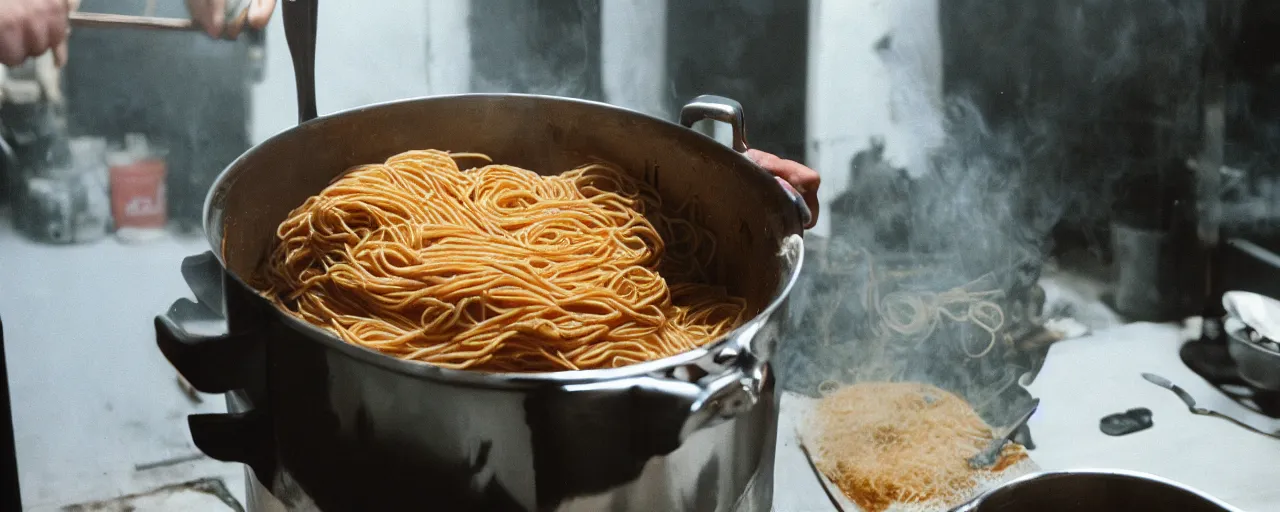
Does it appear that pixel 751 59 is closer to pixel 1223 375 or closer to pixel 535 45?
pixel 535 45

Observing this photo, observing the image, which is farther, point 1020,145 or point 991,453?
point 1020,145

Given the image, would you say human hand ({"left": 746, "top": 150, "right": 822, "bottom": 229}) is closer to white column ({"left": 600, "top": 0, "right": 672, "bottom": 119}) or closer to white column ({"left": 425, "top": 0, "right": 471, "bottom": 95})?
white column ({"left": 600, "top": 0, "right": 672, "bottom": 119})

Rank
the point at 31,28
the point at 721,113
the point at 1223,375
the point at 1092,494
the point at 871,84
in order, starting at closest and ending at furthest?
the point at 1092,494, the point at 721,113, the point at 31,28, the point at 1223,375, the point at 871,84

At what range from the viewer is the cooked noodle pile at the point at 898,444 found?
91.1 inches

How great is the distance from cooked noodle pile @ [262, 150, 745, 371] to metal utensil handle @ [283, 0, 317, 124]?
16cm

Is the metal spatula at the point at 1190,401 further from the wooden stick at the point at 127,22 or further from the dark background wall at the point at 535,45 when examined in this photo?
the wooden stick at the point at 127,22

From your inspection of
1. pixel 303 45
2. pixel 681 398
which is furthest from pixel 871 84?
A: pixel 681 398

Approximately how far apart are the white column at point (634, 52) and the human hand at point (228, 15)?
100 cm

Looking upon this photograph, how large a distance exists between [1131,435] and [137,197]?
2.83 m

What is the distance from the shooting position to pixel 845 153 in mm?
3166

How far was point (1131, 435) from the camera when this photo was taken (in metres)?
2.61

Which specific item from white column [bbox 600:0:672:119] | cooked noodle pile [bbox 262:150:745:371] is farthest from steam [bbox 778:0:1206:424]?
cooked noodle pile [bbox 262:150:745:371]

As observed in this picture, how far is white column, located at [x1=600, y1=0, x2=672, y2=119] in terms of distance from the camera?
119 inches

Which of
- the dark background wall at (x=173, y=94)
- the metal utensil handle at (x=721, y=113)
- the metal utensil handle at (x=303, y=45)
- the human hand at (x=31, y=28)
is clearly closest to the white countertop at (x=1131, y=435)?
the metal utensil handle at (x=721, y=113)
